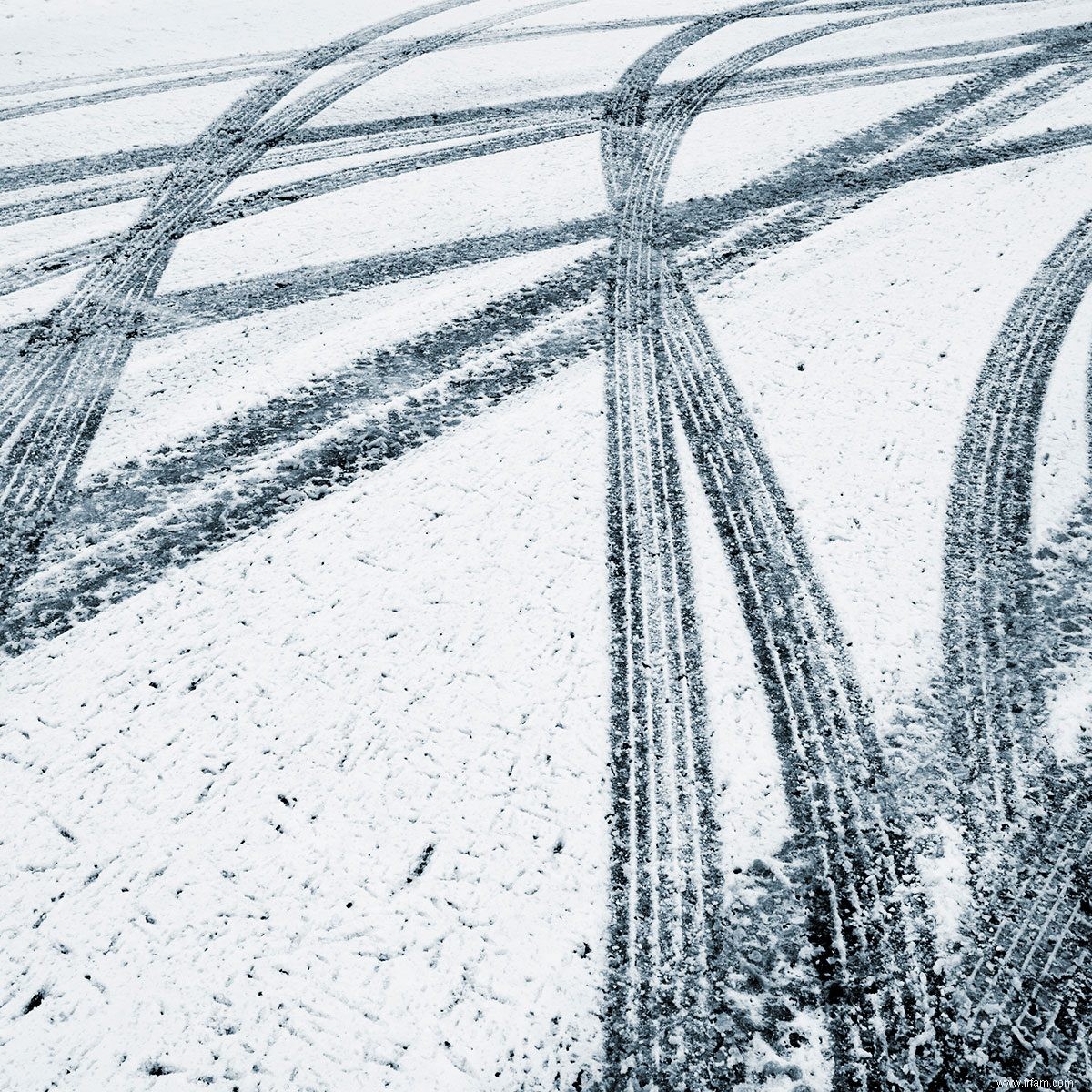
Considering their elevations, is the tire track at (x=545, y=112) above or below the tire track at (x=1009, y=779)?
above

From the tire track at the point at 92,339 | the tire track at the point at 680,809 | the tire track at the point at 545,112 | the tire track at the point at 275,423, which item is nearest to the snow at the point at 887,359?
the tire track at the point at 680,809

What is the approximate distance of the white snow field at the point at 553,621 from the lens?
2.87 m

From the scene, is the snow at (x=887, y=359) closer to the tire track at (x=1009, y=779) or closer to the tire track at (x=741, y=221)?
the tire track at (x=1009, y=779)

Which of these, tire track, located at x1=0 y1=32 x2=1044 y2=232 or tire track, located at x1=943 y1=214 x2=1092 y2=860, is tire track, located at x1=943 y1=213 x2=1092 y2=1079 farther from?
tire track, located at x1=0 y1=32 x2=1044 y2=232

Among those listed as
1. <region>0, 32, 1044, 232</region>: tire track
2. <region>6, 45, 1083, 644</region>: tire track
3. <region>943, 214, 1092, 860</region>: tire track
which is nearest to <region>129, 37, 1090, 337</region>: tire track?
<region>6, 45, 1083, 644</region>: tire track

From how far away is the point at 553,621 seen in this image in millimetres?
4098

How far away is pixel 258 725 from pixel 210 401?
2.75 meters

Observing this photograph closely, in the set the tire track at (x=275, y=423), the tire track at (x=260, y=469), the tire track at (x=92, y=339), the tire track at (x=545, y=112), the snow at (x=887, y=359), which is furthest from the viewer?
the tire track at (x=545, y=112)

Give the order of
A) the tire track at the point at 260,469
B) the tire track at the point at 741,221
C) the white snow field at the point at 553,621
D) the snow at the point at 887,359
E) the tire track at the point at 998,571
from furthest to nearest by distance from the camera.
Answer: the tire track at the point at 741,221
the tire track at the point at 260,469
the snow at the point at 887,359
the tire track at the point at 998,571
the white snow field at the point at 553,621

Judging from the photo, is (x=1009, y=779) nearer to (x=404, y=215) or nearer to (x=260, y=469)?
(x=260, y=469)

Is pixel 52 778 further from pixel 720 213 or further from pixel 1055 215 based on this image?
pixel 1055 215

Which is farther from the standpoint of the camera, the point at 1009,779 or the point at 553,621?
the point at 553,621

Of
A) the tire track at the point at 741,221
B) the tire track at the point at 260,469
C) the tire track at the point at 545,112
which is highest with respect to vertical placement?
the tire track at the point at 545,112

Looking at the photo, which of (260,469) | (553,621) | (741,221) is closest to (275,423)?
(260,469)
